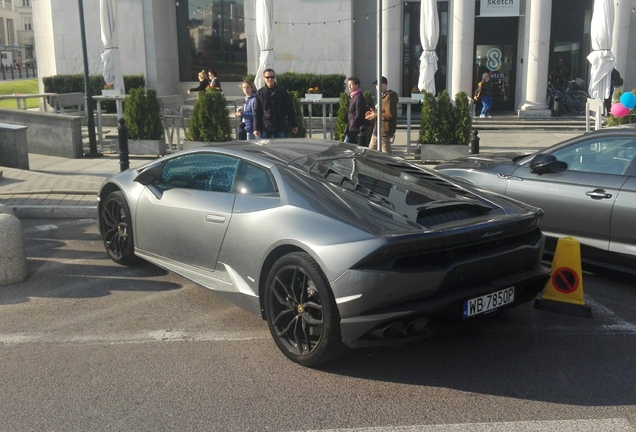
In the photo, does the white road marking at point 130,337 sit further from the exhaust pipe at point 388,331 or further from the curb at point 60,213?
the curb at point 60,213

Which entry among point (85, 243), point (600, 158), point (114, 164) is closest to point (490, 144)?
point (114, 164)

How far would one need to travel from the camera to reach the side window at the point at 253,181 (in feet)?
17.4

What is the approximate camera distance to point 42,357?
4.93 metres

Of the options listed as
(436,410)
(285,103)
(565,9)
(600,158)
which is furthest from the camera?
(565,9)

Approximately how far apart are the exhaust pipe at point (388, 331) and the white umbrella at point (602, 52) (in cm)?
1338

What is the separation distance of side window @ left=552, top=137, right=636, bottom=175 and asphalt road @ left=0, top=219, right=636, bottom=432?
1215 mm

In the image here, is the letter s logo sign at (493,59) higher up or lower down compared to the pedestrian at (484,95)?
higher up

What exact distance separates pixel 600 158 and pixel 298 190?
3413mm

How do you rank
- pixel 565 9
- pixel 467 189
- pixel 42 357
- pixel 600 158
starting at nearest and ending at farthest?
pixel 42 357 < pixel 467 189 < pixel 600 158 < pixel 565 9

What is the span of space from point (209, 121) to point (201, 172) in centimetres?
838

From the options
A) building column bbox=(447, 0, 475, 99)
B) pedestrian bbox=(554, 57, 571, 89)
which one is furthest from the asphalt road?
pedestrian bbox=(554, 57, 571, 89)

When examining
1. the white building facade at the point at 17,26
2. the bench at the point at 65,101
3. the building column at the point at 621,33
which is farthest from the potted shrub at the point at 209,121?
the white building facade at the point at 17,26

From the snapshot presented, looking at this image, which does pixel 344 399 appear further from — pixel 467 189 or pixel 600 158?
pixel 600 158

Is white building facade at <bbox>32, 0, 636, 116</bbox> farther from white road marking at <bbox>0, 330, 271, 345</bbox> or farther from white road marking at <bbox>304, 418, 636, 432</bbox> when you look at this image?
white road marking at <bbox>304, 418, 636, 432</bbox>
